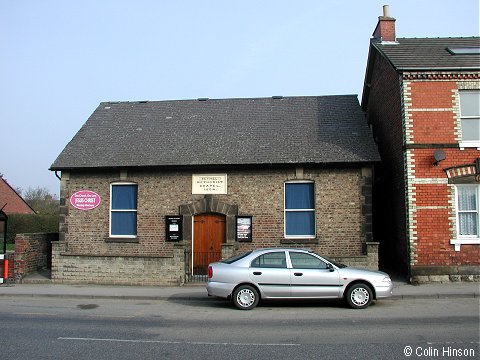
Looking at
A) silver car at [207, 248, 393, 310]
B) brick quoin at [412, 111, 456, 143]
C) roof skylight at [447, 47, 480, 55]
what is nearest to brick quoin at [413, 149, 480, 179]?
brick quoin at [412, 111, 456, 143]

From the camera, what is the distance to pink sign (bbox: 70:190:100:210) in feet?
56.7

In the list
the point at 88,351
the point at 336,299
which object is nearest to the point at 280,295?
the point at 336,299

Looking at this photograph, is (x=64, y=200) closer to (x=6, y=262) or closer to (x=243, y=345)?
(x=6, y=262)

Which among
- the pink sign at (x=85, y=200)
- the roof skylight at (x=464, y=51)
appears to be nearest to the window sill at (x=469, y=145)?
the roof skylight at (x=464, y=51)

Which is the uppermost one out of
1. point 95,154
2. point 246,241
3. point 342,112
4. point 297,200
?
point 342,112

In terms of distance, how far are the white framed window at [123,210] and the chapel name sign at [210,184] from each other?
2358mm

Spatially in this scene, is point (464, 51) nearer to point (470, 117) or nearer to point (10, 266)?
point (470, 117)

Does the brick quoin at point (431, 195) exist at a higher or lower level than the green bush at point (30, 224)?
higher

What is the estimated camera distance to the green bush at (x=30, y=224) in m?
33.2

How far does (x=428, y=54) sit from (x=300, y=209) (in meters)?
7.16

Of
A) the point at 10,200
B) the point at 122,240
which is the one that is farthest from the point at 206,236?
the point at 10,200

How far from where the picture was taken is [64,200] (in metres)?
17.4

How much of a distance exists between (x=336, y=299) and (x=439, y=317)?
2612 millimetres

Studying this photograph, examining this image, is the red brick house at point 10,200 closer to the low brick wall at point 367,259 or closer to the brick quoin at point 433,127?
the low brick wall at point 367,259
